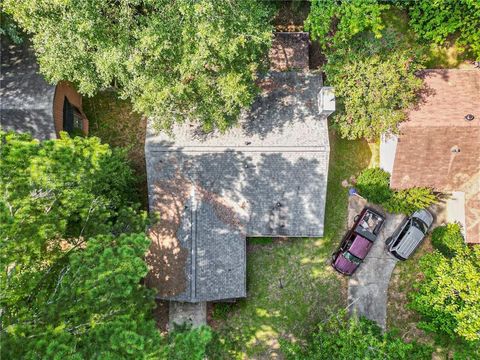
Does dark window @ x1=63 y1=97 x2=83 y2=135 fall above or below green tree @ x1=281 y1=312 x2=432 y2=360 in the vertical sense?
above

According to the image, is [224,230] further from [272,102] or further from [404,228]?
[404,228]

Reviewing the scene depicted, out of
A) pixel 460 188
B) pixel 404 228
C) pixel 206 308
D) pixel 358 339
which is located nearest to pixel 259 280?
pixel 206 308

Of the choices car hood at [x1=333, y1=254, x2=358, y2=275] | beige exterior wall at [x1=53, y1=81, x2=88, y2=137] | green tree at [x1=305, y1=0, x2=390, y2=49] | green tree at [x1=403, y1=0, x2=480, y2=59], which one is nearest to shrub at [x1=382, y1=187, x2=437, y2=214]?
car hood at [x1=333, y1=254, x2=358, y2=275]

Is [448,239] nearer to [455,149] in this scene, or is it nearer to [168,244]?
[455,149]

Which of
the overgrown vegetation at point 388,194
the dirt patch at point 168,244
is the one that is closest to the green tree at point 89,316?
the dirt patch at point 168,244

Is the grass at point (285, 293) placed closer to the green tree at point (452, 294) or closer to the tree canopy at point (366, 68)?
the green tree at point (452, 294)

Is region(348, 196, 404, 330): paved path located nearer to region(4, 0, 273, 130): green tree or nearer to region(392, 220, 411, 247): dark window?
region(392, 220, 411, 247): dark window

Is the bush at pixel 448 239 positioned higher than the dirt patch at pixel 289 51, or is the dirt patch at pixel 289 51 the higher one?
the dirt patch at pixel 289 51

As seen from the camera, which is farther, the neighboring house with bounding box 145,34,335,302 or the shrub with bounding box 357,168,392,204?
the shrub with bounding box 357,168,392,204
